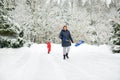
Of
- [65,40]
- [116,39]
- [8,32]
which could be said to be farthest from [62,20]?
[65,40]

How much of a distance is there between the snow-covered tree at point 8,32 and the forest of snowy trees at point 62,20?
1461 cm

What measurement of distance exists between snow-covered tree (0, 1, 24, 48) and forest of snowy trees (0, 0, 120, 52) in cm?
1461

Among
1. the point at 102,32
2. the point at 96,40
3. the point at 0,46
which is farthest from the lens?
the point at 102,32

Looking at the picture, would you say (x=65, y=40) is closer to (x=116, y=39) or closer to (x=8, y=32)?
(x=116, y=39)

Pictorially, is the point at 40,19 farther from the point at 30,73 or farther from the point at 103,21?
the point at 30,73

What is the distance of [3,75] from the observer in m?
7.50

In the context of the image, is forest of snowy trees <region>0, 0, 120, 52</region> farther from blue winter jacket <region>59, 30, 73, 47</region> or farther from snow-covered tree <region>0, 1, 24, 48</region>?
blue winter jacket <region>59, 30, 73, 47</region>

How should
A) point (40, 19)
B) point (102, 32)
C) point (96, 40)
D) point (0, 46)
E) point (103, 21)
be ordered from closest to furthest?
point (0, 46)
point (40, 19)
point (96, 40)
point (102, 32)
point (103, 21)

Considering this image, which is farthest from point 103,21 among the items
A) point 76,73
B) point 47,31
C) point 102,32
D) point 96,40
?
point 76,73

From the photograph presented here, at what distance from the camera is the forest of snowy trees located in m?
39.9

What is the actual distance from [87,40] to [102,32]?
5.49 metres

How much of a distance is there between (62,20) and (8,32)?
118 feet

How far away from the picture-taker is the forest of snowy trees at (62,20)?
131ft

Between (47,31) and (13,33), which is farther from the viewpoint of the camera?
(47,31)
